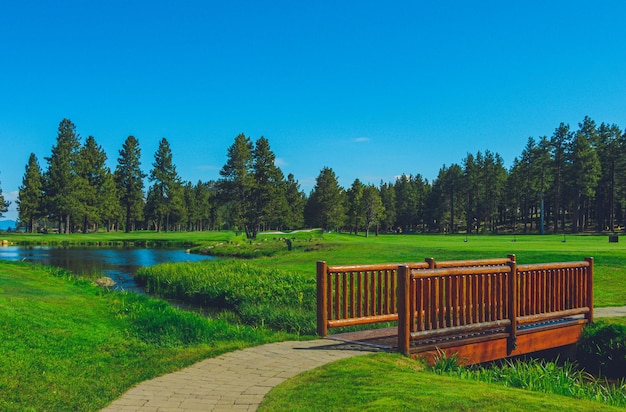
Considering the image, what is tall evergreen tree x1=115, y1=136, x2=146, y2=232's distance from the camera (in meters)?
98.2

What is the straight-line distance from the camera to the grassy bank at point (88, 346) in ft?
20.8

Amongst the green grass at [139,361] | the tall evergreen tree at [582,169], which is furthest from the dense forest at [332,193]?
the green grass at [139,361]

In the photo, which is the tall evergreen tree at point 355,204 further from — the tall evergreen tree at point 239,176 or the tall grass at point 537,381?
the tall grass at point 537,381

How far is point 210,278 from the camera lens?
20.4 metres

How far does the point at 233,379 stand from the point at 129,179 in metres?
98.5

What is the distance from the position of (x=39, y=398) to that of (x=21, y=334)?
2.93 meters

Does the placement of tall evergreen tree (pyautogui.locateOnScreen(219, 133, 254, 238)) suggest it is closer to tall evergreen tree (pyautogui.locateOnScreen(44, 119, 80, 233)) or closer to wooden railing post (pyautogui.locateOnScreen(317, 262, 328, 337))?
tall evergreen tree (pyautogui.locateOnScreen(44, 119, 80, 233))

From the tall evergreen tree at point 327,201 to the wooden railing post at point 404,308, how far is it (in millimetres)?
91952

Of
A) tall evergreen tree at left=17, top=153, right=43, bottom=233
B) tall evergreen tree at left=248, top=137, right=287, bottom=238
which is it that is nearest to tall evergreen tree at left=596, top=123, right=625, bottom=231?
tall evergreen tree at left=248, top=137, right=287, bottom=238

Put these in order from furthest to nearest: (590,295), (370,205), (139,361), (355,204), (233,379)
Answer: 1. (355,204)
2. (370,205)
3. (590,295)
4. (139,361)
5. (233,379)

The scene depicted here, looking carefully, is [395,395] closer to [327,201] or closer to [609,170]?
[609,170]

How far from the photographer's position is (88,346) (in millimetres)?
8562

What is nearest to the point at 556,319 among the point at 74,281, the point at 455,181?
the point at 74,281

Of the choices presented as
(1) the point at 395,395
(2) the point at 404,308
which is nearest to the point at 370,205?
(2) the point at 404,308
